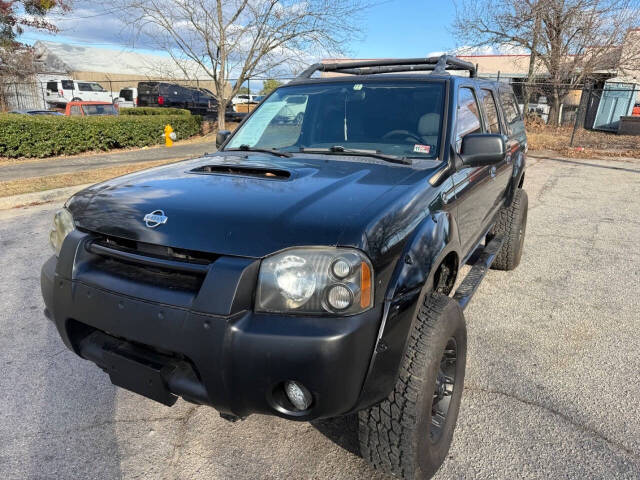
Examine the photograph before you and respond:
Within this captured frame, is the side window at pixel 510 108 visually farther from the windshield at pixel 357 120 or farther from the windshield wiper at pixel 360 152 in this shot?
the windshield wiper at pixel 360 152

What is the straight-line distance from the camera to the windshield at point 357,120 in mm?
2776

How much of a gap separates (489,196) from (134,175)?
2.49 m

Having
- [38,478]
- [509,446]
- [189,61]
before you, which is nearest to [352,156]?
[509,446]

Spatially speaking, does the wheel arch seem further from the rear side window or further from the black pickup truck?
the rear side window

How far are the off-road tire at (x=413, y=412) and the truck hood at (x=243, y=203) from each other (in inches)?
22.3

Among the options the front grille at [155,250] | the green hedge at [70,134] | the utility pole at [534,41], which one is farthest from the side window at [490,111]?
the utility pole at [534,41]

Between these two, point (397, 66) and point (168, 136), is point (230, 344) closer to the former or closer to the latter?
point (397, 66)

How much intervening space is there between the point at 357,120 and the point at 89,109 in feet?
55.1

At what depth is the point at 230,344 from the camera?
5.18ft

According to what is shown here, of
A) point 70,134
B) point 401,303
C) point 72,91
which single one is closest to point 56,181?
point 70,134

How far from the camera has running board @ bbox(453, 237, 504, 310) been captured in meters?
2.82

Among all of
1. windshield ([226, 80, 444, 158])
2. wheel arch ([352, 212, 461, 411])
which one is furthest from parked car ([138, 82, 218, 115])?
wheel arch ([352, 212, 461, 411])

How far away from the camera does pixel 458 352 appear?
225cm

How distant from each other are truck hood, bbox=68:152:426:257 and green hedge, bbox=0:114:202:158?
11.2 meters
